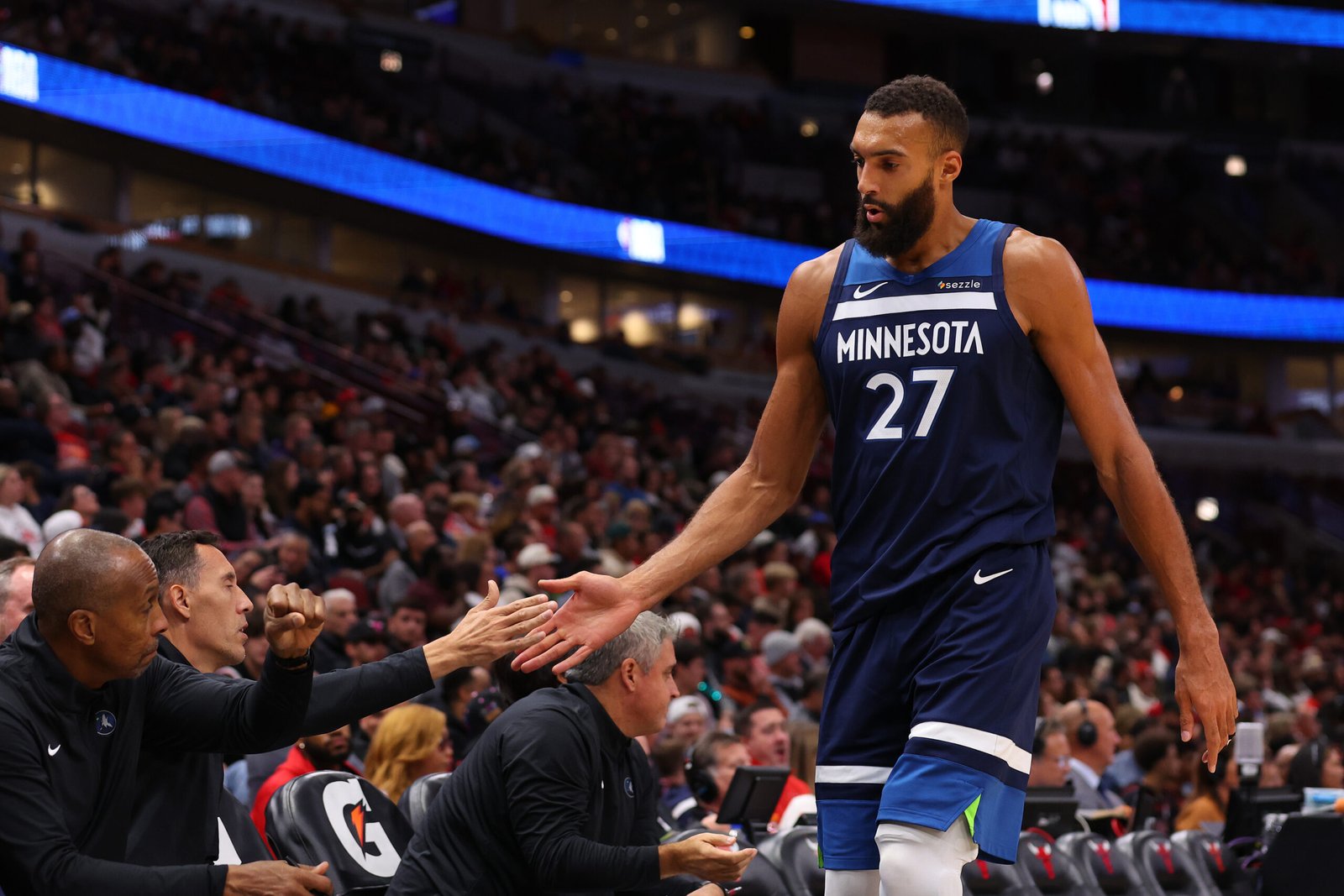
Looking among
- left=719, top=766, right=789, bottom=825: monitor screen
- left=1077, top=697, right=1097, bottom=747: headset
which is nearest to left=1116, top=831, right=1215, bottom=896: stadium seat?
left=719, top=766, right=789, bottom=825: monitor screen

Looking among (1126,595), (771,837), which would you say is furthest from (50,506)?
(1126,595)

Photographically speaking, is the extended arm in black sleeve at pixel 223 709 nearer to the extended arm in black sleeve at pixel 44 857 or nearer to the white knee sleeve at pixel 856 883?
the extended arm in black sleeve at pixel 44 857

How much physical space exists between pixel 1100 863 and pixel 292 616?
157 inches

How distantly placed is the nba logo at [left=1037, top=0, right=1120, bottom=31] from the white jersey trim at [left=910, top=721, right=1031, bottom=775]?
1152 inches

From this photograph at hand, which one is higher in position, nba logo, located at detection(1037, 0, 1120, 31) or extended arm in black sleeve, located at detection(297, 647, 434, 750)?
nba logo, located at detection(1037, 0, 1120, 31)

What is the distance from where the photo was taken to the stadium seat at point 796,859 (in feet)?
16.0

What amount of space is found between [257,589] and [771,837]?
3485 mm

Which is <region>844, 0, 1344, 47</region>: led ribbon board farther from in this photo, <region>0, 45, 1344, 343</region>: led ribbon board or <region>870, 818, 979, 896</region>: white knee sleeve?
<region>870, 818, 979, 896</region>: white knee sleeve

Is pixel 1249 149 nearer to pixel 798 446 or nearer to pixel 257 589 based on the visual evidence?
pixel 257 589

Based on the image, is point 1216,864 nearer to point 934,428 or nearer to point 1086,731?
point 1086,731

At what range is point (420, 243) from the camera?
82.4 ft

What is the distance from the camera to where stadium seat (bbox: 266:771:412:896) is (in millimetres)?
4277

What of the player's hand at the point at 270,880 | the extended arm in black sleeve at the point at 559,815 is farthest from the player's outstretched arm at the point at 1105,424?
the player's hand at the point at 270,880

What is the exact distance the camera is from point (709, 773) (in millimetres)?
5969
